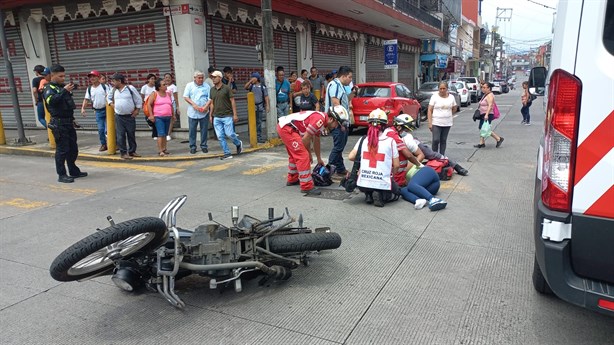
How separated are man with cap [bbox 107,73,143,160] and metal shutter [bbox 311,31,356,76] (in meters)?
9.98

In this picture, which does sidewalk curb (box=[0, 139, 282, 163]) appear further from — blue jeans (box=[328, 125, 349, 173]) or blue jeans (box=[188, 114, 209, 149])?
blue jeans (box=[328, 125, 349, 173])

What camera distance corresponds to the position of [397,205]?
6008 mm

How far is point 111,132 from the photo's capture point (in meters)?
10.0

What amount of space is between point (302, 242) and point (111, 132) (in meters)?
7.70

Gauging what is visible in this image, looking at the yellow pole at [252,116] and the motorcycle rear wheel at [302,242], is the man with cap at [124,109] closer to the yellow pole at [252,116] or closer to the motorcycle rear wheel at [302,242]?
the yellow pole at [252,116]

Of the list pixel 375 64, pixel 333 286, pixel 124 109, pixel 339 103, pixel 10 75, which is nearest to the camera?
pixel 333 286

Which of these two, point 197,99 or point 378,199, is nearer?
point 378,199

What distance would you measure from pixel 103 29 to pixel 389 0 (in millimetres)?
11904

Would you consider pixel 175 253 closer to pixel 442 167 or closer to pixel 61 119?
pixel 442 167

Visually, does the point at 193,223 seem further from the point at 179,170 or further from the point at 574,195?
the point at 574,195

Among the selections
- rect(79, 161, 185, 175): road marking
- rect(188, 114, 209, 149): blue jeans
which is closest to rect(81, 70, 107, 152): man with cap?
rect(79, 161, 185, 175): road marking

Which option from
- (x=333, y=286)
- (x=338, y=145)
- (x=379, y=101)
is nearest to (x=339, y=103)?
(x=338, y=145)

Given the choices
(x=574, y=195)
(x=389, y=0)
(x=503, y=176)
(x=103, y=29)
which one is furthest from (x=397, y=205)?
(x=389, y=0)

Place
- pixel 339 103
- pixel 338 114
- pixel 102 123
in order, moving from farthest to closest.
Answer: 1. pixel 102 123
2. pixel 339 103
3. pixel 338 114
